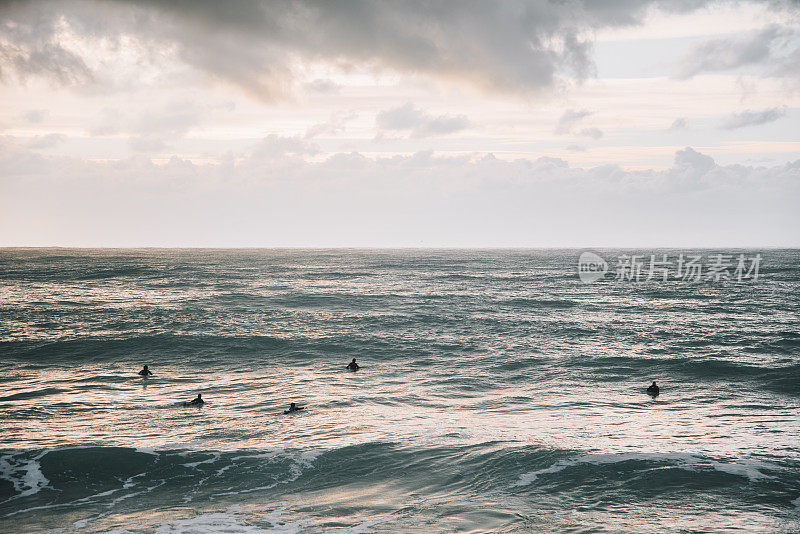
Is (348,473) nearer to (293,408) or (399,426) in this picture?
(399,426)

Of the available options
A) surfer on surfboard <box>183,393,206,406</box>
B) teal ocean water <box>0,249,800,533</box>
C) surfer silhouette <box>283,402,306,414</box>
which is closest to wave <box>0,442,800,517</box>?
teal ocean water <box>0,249,800,533</box>

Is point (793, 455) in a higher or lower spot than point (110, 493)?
higher

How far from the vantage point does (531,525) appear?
49.1 ft

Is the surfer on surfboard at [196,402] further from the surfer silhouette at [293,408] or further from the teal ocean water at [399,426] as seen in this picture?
the surfer silhouette at [293,408]

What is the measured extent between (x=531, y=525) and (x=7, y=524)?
15264 millimetres

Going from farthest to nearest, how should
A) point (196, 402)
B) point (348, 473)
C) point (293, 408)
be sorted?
point (196, 402), point (293, 408), point (348, 473)

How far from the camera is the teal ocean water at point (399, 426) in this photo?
1620 centimetres

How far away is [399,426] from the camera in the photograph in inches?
927

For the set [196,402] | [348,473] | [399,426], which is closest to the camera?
[348,473]

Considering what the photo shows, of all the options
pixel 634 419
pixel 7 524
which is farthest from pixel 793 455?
pixel 7 524

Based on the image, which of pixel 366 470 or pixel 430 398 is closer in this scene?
pixel 366 470

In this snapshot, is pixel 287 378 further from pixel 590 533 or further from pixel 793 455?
pixel 793 455

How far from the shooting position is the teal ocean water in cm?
1620

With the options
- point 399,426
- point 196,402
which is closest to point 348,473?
point 399,426
